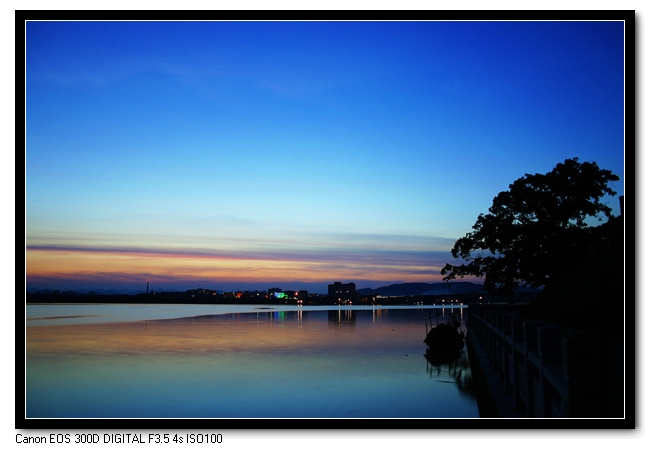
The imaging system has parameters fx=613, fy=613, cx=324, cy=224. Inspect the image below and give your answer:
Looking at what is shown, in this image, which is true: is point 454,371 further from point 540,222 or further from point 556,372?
point 556,372

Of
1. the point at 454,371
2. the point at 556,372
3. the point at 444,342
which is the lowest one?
the point at 454,371

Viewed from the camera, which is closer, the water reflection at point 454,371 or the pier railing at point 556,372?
the pier railing at point 556,372

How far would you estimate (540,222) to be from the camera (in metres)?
27.2

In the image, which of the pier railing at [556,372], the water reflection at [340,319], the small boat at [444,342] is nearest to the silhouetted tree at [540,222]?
the small boat at [444,342]

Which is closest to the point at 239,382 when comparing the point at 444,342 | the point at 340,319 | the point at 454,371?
the point at 454,371

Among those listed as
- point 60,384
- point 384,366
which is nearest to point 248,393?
point 60,384

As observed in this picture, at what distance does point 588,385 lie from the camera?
17.7 feet

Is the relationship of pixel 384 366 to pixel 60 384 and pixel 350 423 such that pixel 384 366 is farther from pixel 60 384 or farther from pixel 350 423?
pixel 350 423

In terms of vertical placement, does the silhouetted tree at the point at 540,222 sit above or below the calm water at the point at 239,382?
above

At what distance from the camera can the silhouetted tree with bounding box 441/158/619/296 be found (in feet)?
85.9

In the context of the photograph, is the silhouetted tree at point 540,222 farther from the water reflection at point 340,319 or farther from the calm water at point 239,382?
the water reflection at point 340,319

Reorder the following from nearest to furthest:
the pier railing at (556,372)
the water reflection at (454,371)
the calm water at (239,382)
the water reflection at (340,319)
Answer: the pier railing at (556,372), the calm water at (239,382), the water reflection at (454,371), the water reflection at (340,319)

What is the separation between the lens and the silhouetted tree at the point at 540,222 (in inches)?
1030

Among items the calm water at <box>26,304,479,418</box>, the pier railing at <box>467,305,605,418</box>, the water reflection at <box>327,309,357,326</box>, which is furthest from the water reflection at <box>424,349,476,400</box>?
the water reflection at <box>327,309,357,326</box>
